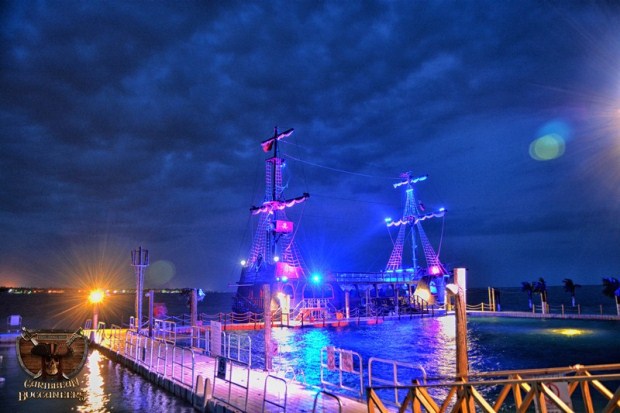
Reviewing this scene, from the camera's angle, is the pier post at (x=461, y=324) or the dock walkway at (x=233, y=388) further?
the dock walkway at (x=233, y=388)

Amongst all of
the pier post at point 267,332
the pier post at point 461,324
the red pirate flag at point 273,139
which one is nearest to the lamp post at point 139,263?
the pier post at point 267,332

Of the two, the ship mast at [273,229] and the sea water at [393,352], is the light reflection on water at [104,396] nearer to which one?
the sea water at [393,352]

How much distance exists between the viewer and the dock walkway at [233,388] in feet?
37.9

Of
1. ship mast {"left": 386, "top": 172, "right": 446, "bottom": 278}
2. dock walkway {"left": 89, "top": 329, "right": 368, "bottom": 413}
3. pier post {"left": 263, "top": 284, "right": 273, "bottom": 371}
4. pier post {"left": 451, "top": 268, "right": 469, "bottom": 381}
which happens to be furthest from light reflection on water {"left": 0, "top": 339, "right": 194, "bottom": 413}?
ship mast {"left": 386, "top": 172, "right": 446, "bottom": 278}

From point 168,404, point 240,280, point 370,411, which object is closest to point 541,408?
point 370,411

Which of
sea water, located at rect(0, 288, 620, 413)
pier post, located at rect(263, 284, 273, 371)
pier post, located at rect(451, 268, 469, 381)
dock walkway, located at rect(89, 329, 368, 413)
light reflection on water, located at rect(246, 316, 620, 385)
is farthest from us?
light reflection on water, located at rect(246, 316, 620, 385)

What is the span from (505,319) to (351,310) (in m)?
19.4

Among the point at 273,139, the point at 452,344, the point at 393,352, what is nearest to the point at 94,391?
the point at 393,352

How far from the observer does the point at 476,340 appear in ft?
123

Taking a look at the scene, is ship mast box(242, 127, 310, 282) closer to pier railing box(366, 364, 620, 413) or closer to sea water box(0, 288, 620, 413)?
sea water box(0, 288, 620, 413)

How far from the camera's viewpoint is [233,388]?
1411cm

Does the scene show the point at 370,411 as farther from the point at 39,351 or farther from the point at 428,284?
the point at 428,284

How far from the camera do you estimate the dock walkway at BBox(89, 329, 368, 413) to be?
37.9 ft

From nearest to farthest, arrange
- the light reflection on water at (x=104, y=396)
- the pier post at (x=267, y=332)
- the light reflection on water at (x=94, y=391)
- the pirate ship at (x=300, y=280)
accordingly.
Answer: the light reflection on water at (x=104, y=396) < the light reflection on water at (x=94, y=391) < the pier post at (x=267, y=332) < the pirate ship at (x=300, y=280)
